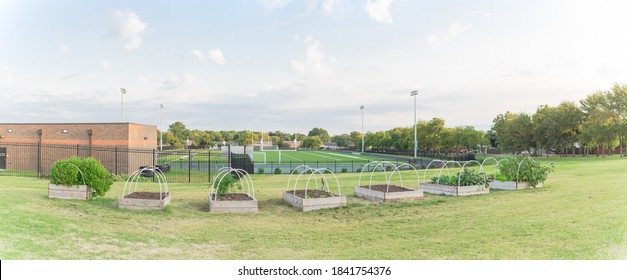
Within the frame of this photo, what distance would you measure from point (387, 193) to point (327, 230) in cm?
425

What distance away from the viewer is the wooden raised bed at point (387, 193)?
13.6 meters

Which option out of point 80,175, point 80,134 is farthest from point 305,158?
point 80,175

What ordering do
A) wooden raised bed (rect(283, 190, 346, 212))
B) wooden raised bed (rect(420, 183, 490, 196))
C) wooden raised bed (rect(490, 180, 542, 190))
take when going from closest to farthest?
wooden raised bed (rect(283, 190, 346, 212)) < wooden raised bed (rect(420, 183, 490, 196)) < wooden raised bed (rect(490, 180, 542, 190))

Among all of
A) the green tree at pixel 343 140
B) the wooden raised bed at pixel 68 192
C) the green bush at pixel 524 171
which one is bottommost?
the wooden raised bed at pixel 68 192

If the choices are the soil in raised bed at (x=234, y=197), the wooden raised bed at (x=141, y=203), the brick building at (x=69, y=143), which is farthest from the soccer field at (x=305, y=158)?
the wooden raised bed at (x=141, y=203)

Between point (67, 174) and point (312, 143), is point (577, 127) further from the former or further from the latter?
point (312, 143)

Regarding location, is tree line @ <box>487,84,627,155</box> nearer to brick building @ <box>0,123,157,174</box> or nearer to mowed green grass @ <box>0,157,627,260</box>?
mowed green grass @ <box>0,157,627,260</box>

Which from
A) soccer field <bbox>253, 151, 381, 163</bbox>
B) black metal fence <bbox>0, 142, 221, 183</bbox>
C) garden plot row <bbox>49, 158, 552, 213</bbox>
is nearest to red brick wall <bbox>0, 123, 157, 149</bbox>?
black metal fence <bbox>0, 142, 221, 183</bbox>

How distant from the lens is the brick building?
28781 millimetres

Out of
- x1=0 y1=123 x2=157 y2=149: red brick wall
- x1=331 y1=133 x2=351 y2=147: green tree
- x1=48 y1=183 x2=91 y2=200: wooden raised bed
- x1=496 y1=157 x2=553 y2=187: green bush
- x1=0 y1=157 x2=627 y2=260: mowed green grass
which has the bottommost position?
x1=0 y1=157 x2=627 y2=260: mowed green grass

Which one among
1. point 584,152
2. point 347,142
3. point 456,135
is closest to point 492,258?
point 584,152

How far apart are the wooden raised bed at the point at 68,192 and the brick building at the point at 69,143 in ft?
52.5

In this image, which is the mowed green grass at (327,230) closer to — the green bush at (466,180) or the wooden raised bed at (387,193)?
the wooden raised bed at (387,193)

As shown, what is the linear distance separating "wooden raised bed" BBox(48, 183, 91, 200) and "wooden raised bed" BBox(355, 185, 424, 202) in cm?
872
